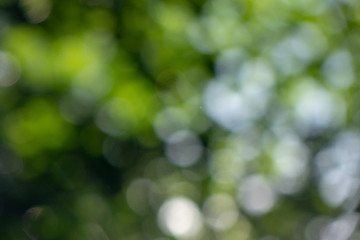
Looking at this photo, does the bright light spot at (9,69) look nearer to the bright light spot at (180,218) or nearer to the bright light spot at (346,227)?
the bright light spot at (346,227)

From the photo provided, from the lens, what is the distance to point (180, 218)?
1.78 metres

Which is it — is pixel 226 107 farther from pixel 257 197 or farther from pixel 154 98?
pixel 257 197

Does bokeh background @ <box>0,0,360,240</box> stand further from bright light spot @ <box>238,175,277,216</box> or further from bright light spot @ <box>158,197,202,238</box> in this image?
bright light spot @ <box>238,175,277,216</box>

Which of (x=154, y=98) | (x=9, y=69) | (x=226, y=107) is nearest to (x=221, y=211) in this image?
Answer: (x=226, y=107)

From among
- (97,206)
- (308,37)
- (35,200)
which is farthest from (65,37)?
(308,37)

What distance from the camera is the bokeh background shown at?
91cm

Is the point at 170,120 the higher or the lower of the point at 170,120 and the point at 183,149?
the higher

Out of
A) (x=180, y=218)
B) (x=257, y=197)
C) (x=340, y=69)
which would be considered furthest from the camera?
(x=257, y=197)

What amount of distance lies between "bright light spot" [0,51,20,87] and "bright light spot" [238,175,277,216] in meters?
1.53

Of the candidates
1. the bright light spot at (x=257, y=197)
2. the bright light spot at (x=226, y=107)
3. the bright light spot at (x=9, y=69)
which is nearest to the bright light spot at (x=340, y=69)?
the bright light spot at (x=226, y=107)

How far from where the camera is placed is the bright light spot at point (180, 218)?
1755 millimetres

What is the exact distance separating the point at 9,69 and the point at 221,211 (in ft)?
4.99

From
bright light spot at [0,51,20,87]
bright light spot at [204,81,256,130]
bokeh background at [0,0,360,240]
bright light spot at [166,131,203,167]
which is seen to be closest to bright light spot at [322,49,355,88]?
bokeh background at [0,0,360,240]

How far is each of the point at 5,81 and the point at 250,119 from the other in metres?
0.87
